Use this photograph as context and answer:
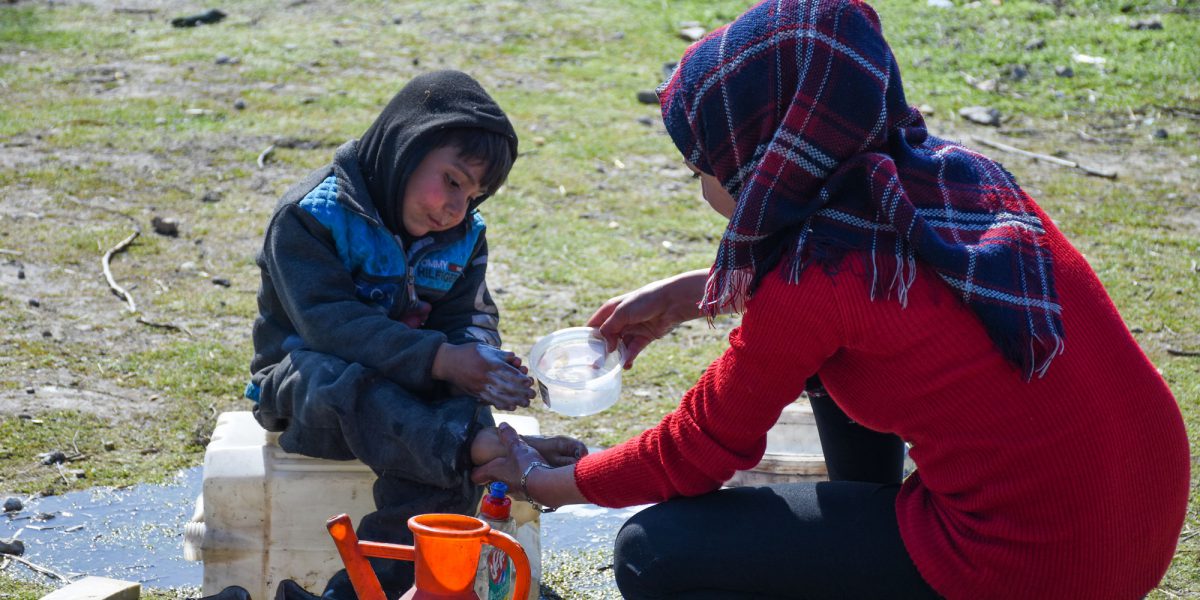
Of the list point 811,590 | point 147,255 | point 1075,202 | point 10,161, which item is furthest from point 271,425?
point 1075,202

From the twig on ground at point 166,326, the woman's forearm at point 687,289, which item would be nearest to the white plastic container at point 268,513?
the woman's forearm at point 687,289

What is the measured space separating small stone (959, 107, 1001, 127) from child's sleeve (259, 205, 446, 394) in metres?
5.42

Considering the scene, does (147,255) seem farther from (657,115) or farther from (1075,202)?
(1075,202)

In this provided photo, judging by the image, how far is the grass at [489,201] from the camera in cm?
391

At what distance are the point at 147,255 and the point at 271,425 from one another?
2600 millimetres

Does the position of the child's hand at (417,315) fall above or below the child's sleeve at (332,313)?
below

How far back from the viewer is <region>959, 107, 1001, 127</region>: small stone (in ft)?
23.5

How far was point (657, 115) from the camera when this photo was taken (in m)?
7.34

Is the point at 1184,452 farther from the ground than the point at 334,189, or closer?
closer

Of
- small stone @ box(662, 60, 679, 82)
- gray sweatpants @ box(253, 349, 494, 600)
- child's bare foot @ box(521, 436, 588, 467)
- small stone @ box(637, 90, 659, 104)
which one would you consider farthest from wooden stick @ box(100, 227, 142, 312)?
small stone @ box(662, 60, 679, 82)

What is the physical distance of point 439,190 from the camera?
2754 millimetres

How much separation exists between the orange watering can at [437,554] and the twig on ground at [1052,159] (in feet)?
17.8

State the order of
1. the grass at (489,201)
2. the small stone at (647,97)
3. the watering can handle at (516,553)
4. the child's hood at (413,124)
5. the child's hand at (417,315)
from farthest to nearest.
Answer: the small stone at (647,97) < the grass at (489,201) < the child's hand at (417,315) < the child's hood at (413,124) < the watering can handle at (516,553)

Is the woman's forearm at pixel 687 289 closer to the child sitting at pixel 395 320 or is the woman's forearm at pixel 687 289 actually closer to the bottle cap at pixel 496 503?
the child sitting at pixel 395 320
